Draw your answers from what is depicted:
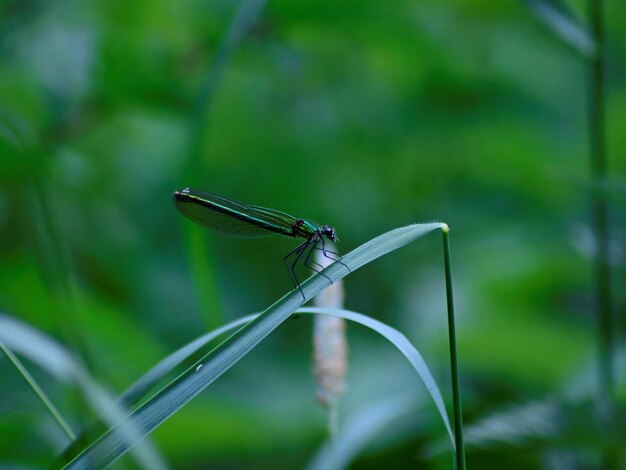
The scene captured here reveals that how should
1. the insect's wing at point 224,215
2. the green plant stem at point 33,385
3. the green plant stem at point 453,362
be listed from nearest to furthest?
the green plant stem at point 453,362 < the green plant stem at point 33,385 < the insect's wing at point 224,215

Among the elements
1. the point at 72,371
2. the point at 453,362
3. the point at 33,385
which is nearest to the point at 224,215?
the point at 72,371

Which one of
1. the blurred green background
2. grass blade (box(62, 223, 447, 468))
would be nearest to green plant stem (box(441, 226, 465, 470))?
grass blade (box(62, 223, 447, 468))

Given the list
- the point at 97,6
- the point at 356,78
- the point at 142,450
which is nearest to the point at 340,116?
the point at 356,78

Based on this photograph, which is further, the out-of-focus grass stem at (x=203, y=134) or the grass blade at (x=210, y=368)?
the out-of-focus grass stem at (x=203, y=134)

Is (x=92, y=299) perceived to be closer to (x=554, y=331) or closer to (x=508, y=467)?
(x=508, y=467)

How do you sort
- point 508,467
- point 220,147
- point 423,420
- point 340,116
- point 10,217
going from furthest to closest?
point 340,116
point 220,147
point 10,217
point 423,420
point 508,467

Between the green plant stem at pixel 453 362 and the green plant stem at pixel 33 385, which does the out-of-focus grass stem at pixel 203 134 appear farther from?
the green plant stem at pixel 453 362

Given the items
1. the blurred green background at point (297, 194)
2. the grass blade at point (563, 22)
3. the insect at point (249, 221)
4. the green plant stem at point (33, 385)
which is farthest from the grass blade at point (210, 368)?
the grass blade at point (563, 22)
